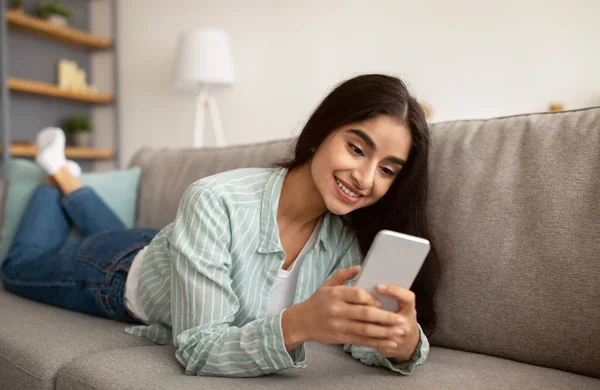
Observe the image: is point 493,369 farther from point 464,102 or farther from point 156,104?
point 156,104

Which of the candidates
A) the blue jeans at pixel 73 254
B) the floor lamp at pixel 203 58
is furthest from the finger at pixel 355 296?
the floor lamp at pixel 203 58

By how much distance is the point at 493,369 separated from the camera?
991mm

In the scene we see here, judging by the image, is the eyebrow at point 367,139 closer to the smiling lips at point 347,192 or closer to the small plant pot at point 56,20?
the smiling lips at point 347,192

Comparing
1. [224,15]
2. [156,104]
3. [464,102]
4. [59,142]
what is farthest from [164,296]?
[156,104]

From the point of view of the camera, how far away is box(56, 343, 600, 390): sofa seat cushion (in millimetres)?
888

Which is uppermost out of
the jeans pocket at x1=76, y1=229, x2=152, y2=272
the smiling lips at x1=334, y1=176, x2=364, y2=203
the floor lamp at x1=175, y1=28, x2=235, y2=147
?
the floor lamp at x1=175, y1=28, x2=235, y2=147

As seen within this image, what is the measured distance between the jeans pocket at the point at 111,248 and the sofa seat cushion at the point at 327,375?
432mm

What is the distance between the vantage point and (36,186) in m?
1.93

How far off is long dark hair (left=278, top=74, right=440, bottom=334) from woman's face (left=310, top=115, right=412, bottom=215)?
0.03 m

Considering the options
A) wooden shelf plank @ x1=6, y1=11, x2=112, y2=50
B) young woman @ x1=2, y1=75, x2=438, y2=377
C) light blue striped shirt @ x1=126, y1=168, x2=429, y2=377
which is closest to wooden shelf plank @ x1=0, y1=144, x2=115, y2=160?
wooden shelf plank @ x1=6, y1=11, x2=112, y2=50

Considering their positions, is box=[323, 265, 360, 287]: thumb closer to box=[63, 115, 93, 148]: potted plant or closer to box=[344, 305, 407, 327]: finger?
box=[344, 305, 407, 327]: finger

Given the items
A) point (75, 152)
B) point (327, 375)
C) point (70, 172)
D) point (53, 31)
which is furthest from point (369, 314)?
point (53, 31)

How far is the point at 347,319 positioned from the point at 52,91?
381 cm

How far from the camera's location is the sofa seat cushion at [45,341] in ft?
3.56
